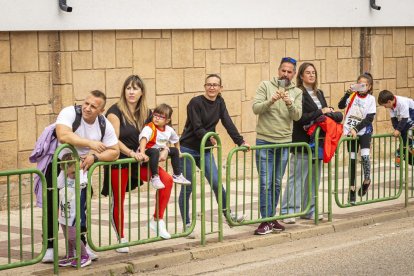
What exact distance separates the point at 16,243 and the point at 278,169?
119 inches

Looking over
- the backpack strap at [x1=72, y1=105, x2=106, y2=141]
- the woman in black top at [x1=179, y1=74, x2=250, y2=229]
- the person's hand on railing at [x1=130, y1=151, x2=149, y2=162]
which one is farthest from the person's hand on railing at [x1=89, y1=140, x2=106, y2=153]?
the woman in black top at [x1=179, y1=74, x2=250, y2=229]

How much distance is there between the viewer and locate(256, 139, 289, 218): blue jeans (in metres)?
12.0

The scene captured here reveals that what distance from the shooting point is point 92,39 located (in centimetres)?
1485

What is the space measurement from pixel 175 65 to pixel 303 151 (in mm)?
4066

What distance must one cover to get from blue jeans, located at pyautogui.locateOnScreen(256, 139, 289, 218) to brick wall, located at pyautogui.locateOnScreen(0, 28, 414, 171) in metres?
3.47

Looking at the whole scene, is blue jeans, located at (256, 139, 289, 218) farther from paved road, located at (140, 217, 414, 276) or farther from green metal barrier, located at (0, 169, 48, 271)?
green metal barrier, located at (0, 169, 48, 271)

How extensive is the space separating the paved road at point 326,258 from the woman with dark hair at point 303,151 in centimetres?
52

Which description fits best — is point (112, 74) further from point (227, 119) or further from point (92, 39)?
point (227, 119)

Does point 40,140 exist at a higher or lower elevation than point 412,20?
lower

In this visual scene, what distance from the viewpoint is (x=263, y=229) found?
39.6 feet

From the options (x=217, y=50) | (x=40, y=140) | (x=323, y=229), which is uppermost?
(x=217, y=50)

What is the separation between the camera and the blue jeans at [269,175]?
12.0 m

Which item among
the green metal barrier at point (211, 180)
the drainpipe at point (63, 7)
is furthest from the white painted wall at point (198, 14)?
the green metal barrier at point (211, 180)

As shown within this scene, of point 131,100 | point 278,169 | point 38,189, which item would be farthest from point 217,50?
point 38,189
